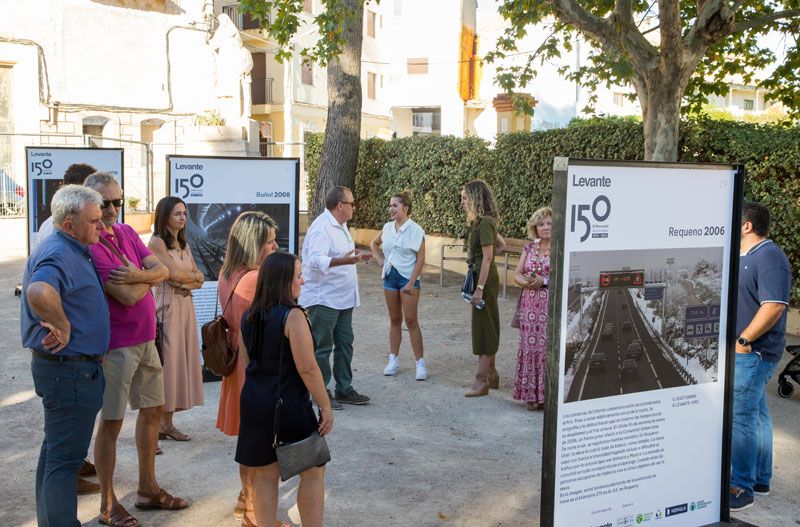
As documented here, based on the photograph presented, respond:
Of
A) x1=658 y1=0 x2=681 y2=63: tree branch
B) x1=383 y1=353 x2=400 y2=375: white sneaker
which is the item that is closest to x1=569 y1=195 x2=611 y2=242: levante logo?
x1=383 y1=353 x2=400 y2=375: white sneaker

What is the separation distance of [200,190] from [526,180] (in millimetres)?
8004

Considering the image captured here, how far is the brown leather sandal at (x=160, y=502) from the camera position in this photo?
4941 mm

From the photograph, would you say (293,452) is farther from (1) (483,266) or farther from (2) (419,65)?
(2) (419,65)

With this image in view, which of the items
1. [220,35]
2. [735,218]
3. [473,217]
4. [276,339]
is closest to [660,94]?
[473,217]

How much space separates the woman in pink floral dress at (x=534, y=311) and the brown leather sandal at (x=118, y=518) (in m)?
3.78

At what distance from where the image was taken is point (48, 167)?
10.5m

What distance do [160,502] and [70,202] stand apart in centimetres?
195

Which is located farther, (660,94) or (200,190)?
(660,94)

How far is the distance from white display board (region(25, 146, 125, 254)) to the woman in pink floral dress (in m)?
5.56

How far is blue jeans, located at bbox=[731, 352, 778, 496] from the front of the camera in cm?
505

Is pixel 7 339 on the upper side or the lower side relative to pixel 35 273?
lower

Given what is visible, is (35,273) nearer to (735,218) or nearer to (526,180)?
(735,218)

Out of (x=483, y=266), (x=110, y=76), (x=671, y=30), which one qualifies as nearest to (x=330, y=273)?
(x=483, y=266)

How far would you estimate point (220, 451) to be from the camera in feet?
20.0
